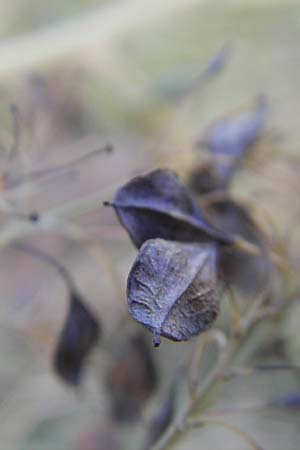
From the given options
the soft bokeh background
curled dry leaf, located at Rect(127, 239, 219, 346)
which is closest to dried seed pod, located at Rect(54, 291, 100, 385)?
the soft bokeh background

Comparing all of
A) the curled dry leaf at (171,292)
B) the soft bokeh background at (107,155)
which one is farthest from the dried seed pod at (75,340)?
the curled dry leaf at (171,292)

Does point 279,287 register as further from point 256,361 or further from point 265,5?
point 265,5

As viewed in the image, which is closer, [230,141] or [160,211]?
[160,211]

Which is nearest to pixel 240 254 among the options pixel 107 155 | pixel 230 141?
pixel 230 141

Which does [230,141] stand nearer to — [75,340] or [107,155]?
[75,340]

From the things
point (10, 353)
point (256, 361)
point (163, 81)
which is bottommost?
point (256, 361)

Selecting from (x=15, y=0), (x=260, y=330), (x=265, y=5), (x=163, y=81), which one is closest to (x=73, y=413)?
(x=260, y=330)

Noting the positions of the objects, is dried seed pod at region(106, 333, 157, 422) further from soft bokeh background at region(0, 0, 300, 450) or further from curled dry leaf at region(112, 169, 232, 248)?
curled dry leaf at region(112, 169, 232, 248)
